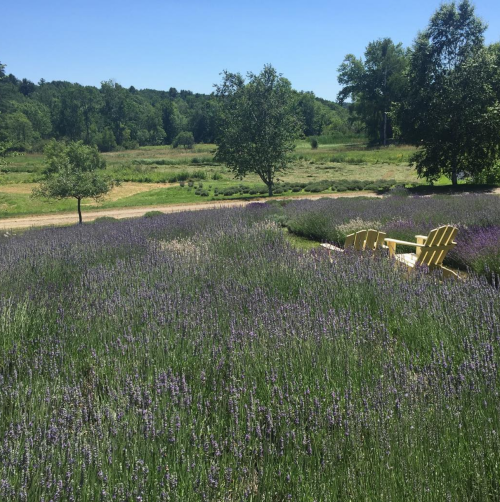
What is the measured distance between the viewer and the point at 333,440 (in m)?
2.43

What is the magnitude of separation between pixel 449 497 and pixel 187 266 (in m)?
4.53

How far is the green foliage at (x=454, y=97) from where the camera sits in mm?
24422

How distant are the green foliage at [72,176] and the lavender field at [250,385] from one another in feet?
37.9

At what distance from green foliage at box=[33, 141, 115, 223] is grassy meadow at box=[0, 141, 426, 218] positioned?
125cm

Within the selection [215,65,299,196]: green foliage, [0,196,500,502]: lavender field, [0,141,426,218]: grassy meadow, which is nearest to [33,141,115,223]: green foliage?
[0,141,426,218]: grassy meadow

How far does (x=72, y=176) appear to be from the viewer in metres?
16.7

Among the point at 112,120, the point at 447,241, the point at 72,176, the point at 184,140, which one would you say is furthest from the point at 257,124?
the point at 112,120

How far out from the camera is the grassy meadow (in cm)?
2923

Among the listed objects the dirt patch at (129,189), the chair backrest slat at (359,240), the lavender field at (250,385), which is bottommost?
the dirt patch at (129,189)

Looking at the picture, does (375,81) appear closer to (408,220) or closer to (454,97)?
(454,97)

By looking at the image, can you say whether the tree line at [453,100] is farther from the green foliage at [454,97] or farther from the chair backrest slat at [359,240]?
the chair backrest slat at [359,240]

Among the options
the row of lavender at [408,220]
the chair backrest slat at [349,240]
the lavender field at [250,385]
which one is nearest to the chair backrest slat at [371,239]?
the chair backrest slat at [349,240]

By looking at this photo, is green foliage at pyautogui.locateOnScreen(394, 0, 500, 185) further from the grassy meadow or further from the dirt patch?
the dirt patch

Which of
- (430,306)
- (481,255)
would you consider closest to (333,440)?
(430,306)
